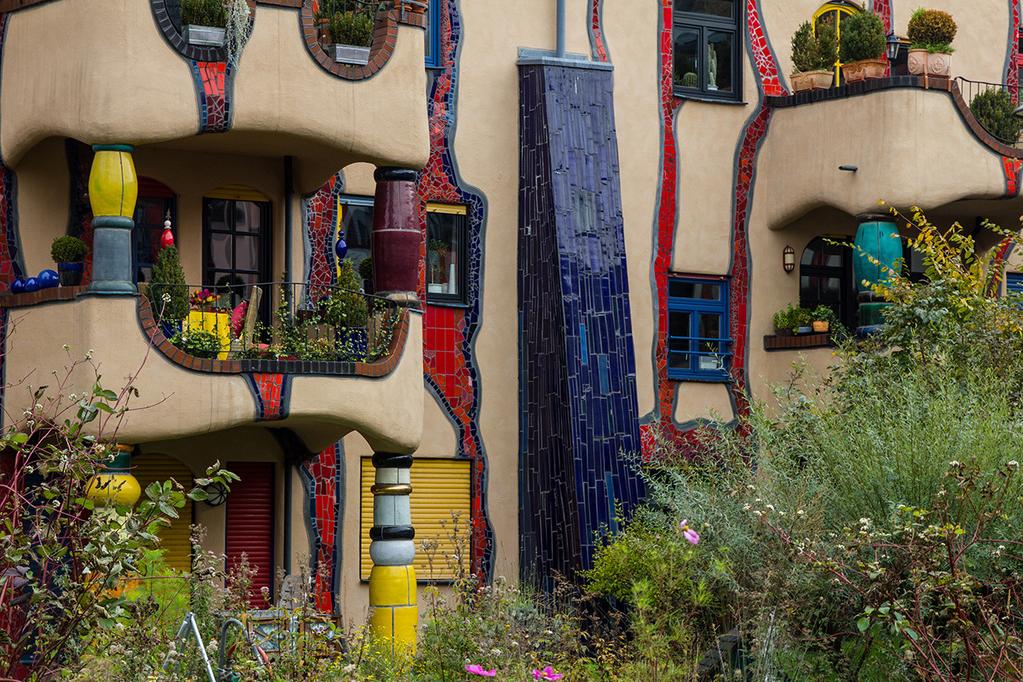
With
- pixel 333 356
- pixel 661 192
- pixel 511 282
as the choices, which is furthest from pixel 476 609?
pixel 661 192

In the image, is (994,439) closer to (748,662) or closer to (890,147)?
(748,662)

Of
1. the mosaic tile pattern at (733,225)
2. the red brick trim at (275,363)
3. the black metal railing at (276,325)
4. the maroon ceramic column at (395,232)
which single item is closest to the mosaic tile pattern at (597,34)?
the mosaic tile pattern at (733,225)

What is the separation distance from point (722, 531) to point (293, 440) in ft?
15.9

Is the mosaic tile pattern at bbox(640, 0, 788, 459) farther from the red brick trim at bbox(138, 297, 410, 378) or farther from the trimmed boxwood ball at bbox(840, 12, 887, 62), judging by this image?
the red brick trim at bbox(138, 297, 410, 378)

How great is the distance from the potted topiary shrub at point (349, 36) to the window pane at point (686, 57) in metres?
5.63

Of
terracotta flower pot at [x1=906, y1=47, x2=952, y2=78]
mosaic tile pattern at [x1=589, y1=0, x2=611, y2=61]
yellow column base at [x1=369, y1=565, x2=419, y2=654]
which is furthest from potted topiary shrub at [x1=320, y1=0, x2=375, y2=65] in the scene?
terracotta flower pot at [x1=906, y1=47, x2=952, y2=78]

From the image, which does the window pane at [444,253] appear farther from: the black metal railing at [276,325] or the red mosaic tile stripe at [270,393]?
the red mosaic tile stripe at [270,393]

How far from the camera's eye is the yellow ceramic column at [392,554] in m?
18.1

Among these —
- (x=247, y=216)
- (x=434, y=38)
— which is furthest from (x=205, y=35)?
(x=434, y=38)

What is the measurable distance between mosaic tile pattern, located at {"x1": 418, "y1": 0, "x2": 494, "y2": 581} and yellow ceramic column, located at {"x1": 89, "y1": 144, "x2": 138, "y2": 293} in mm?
4590

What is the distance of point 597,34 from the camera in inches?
864

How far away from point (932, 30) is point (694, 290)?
398 centimetres

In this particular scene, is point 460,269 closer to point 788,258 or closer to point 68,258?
point 788,258

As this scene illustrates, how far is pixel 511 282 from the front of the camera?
21.3 meters
